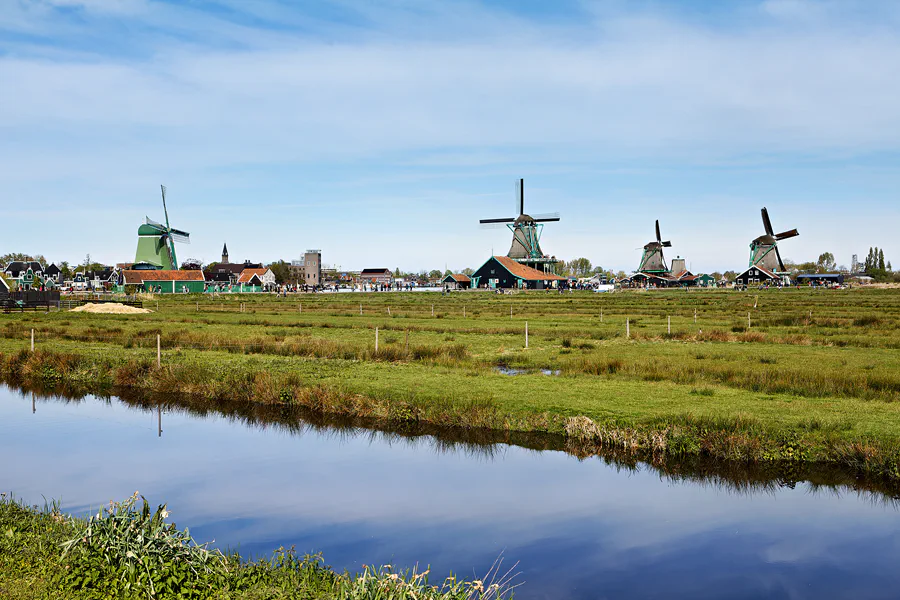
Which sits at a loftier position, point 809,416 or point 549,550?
point 809,416

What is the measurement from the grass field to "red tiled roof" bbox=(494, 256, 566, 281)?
89.7m

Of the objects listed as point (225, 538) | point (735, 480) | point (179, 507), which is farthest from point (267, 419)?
point (735, 480)

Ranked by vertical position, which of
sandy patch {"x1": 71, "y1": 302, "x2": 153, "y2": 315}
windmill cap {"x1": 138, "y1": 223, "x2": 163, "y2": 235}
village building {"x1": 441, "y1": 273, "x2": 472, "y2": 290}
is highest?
windmill cap {"x1": 138, "y1": 223, "x2": 163, "y2": 235}

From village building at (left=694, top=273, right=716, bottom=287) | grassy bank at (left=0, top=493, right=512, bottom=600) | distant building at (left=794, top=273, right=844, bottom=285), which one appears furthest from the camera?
village building at (left=694, top=273, right=716, bottom=287)

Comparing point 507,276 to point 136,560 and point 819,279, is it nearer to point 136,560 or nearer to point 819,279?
point 819,279

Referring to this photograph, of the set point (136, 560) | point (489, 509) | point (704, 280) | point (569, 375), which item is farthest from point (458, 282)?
point (136, 560)

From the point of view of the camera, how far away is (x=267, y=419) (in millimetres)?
24688

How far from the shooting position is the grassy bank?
9.60 meters

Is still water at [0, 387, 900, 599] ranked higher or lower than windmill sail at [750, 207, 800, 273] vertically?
lower

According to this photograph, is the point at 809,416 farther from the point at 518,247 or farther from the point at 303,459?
the point at 518,247

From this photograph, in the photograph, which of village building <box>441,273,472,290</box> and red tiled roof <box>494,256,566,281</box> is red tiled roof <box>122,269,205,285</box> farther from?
red tiled roof <box>494,256,566,281</box>

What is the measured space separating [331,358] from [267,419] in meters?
10.0

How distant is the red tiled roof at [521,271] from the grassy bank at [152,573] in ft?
437

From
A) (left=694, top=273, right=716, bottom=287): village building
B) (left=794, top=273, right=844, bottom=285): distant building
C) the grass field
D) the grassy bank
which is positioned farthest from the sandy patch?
(left=794, top=273, right=844, bottom=285): distant building
